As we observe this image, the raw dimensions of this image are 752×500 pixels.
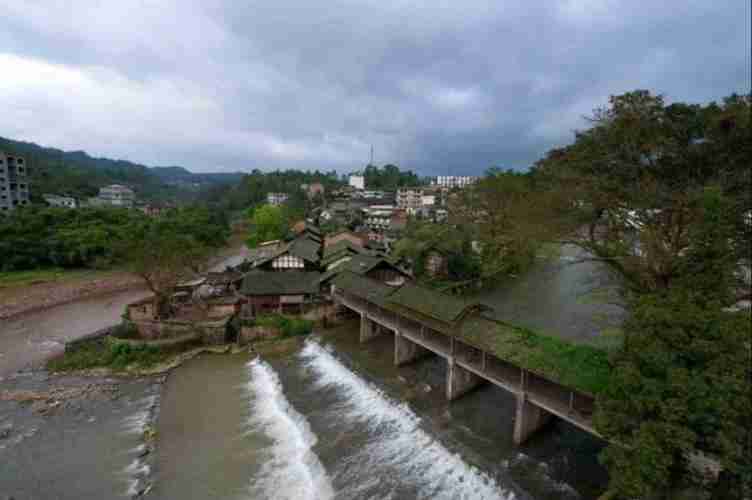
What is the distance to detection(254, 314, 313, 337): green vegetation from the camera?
28842 millimetres

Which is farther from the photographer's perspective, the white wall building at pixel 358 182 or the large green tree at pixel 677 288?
the white wall building at pixel 358 182

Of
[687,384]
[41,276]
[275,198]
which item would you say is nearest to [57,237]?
[41,276]

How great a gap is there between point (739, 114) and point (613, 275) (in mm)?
11652

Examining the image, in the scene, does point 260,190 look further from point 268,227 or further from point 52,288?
point 52,288

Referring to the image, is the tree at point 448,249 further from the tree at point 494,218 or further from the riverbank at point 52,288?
the riverbank at point 52,288

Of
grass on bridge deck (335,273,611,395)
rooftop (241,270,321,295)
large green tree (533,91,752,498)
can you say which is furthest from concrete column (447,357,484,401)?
rooftop (241,270,321,295)

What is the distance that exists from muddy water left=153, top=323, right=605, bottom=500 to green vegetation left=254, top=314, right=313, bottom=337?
544 cm

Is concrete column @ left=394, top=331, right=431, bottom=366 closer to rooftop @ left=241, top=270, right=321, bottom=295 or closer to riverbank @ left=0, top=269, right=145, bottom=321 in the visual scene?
rooftop @ left=241, top=270, right=321, bottom=295

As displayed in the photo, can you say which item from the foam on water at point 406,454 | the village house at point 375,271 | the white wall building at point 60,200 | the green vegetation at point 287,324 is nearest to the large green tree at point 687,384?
the foam on water at point 406,454

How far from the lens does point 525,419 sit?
1524cm

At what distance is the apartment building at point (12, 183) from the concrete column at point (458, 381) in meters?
84.1

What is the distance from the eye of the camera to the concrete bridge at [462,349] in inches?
560

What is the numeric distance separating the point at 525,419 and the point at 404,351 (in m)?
9.10

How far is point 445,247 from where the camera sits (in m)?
37.7
